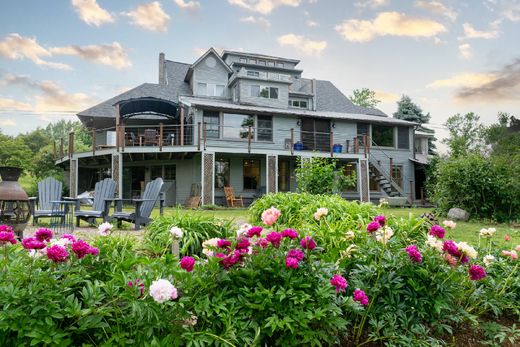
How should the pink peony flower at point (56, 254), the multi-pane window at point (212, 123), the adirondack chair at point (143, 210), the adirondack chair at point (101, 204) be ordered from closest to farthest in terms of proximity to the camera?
the pink peony flower at point (56, 254) → the adirondack chair at point (143, 210) → the adirondack chair at point (101, 204) → the multi-pane window at point (212, 123)

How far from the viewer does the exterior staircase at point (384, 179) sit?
1994 cm

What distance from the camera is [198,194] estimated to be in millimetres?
17641

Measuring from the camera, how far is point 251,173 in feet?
64.7

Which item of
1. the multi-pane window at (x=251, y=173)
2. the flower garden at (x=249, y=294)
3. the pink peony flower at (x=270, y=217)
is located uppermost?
the multi-pane window at (x=251, y=173)

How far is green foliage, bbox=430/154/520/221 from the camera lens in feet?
34.0

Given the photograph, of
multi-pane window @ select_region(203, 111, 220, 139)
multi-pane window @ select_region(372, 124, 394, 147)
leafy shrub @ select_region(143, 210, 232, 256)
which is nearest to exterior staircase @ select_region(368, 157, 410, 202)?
multi-pane window @ select_region(372, 124, 394, 147)

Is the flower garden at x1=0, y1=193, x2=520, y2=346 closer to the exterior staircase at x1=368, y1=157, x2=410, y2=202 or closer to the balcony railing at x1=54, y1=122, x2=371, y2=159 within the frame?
the balcony railing at x1=54, y1=122, x2=371, y2=159

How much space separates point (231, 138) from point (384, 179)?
941 cm

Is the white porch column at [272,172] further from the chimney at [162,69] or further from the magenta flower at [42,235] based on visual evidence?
the magenta flower at [42,235]

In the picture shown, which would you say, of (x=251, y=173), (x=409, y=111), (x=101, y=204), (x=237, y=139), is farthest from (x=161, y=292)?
(x=409, y=111)

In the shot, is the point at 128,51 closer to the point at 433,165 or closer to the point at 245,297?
the point at 245,297

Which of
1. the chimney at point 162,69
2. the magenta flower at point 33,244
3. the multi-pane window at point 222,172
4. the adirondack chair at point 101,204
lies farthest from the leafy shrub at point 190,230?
the chimney at point 162,69

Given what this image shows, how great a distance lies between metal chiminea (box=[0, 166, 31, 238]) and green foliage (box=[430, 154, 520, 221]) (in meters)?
11.4

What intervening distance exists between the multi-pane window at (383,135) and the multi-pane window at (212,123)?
11.0 meters
